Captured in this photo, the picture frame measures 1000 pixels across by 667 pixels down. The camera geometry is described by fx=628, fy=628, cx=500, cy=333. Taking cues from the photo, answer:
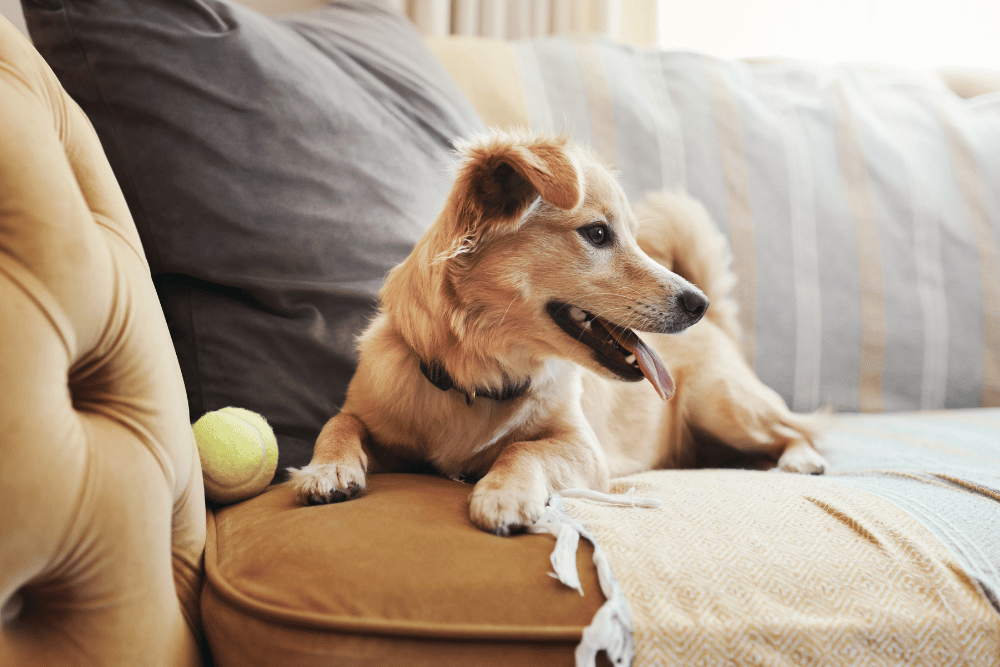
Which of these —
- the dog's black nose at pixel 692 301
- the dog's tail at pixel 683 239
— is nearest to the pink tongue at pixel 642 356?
the dog's black nose at pixel 692 301

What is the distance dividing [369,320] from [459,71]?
99 centimetres

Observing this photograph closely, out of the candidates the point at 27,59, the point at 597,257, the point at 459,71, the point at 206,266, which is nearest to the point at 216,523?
the point at 206,266

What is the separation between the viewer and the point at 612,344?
121cm

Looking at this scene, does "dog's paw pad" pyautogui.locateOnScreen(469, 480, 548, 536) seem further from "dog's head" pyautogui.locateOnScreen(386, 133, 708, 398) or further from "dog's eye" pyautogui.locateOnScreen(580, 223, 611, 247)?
"dog's eye" pyautogui.locateOnScreen(580, 223, 611, 247)

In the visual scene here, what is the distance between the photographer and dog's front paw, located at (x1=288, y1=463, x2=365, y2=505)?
97 cm

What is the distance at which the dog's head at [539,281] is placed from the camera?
3.79ft

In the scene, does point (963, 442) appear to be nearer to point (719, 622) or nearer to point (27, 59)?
point (719, 622)

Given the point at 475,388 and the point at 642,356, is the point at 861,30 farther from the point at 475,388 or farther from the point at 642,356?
the point at 475,388

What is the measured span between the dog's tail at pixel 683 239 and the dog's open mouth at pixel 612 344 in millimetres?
571

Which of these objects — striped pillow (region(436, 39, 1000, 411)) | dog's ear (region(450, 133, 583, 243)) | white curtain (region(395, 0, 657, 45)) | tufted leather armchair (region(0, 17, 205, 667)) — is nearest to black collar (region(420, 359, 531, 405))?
dog's ear (region(450, 133, 583, 243))

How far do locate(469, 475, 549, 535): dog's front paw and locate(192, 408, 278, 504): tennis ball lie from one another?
1.29 ft

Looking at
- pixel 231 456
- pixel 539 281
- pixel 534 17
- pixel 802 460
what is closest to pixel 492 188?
pixel 539 281

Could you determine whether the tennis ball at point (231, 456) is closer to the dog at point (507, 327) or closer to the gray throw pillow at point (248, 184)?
the dog at point (507, 327)

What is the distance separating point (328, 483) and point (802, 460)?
3.85ft
